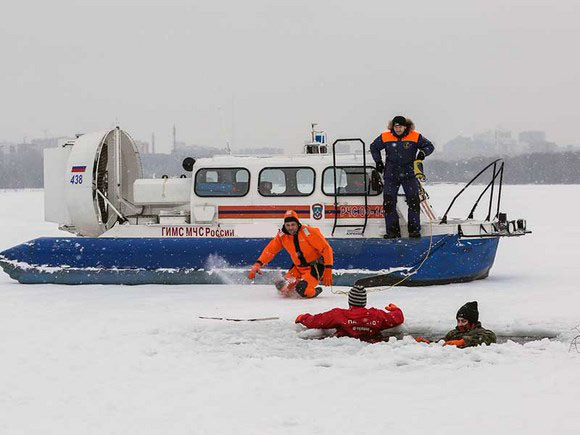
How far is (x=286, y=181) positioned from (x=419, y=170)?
1.82 m

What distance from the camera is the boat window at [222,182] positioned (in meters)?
10.7

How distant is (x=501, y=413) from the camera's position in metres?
4.14

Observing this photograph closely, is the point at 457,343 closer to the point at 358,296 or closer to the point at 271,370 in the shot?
the point at 358,296

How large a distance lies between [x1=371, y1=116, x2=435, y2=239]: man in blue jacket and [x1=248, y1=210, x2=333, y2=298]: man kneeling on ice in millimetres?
1322

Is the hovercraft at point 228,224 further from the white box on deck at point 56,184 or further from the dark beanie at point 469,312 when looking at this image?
the dark beanie at point 469,312

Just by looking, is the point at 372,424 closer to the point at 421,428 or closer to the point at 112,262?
the point at 421,428

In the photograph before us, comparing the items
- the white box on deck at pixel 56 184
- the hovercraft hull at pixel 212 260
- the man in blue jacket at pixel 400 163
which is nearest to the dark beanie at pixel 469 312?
the hovercraft hull at pixel 212 260

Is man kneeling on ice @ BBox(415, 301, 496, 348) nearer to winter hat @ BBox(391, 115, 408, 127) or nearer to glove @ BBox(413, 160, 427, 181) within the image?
glove @ BBox(413, 160, 427, 181)

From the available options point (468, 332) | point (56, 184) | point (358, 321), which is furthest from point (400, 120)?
point (56, 184)

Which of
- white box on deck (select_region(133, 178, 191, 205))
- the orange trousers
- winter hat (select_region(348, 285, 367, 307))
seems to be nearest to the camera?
winter hat (select_region(348, 285, 367, 307))

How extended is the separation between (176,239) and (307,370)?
5.31 m

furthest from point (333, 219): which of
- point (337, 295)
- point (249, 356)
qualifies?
point (249, 356)

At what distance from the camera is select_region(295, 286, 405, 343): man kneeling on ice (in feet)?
20.7

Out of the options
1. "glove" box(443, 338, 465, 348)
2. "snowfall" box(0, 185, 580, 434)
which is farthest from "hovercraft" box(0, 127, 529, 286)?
→ "glove" box(443, 338, 465, 348)
